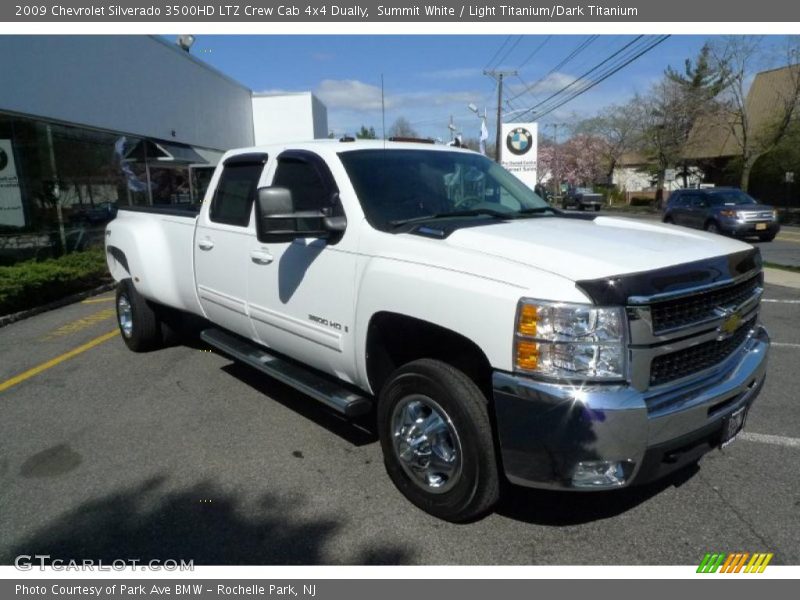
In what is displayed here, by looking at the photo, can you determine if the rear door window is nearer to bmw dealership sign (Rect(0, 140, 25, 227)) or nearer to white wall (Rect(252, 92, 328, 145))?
bmw dealership sign (Rect(0, 140, 25, 227))

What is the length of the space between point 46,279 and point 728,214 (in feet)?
56.7

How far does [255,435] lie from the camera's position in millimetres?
4320

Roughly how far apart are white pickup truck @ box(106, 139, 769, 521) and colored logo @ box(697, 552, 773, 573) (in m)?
0.49

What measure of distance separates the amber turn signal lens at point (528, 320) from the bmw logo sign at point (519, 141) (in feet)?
57.6

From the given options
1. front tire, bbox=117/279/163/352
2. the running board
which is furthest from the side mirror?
front tire, bbox=117/279/163/352

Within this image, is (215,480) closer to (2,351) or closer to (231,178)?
(231,178)

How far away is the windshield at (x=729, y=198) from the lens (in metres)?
18.2

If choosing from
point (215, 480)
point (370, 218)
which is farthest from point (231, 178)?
point (215, 480)

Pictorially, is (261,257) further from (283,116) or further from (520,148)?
(283,116)

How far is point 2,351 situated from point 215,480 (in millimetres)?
4746

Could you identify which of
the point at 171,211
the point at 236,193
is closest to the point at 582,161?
the point at 171,211

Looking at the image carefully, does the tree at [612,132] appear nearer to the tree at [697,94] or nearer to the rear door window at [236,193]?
the tree at [697,94]

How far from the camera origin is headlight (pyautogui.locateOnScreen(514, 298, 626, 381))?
2555 millimetres

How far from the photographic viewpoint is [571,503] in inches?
133
